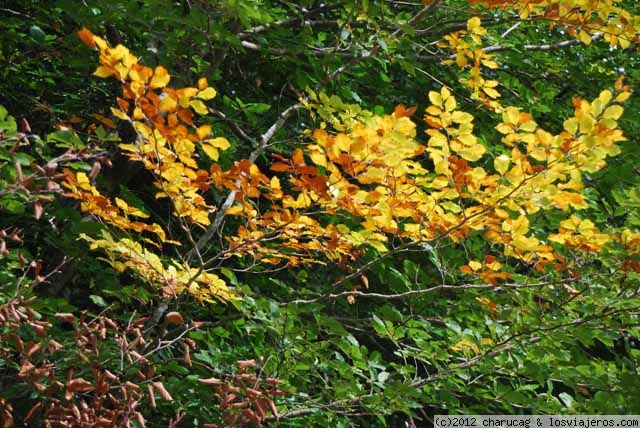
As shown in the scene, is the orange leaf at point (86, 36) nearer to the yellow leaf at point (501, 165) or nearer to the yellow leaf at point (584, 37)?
the yellow leaf at point (501, 165)

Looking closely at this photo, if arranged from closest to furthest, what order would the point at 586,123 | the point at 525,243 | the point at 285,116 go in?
the point at 586,123
the point at 525,243
the point at 285,116

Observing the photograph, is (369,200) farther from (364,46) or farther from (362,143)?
(364,46)

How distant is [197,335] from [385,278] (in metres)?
1.04

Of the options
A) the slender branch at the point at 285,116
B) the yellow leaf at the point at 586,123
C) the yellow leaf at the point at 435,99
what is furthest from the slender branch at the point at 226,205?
the yellow leaf at the point at 586,123

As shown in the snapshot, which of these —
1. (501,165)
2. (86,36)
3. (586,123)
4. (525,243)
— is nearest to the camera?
(86,36)

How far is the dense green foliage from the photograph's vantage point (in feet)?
7.67

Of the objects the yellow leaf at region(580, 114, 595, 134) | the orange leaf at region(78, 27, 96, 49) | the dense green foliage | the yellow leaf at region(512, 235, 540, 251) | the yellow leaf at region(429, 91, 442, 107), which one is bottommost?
the dense green foliage

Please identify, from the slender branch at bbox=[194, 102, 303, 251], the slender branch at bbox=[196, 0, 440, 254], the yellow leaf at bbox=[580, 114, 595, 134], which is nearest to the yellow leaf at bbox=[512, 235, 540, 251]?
the yellow leaf at bbox=[580, 114, 595, 134]

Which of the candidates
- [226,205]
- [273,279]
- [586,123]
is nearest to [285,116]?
[226,205]

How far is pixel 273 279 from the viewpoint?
305 cm

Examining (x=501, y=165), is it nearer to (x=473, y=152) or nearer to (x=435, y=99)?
(x=473, y=152)

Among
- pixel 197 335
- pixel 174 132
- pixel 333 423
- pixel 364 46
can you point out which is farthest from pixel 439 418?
pixel 174 132

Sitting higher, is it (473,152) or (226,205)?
(473,152)

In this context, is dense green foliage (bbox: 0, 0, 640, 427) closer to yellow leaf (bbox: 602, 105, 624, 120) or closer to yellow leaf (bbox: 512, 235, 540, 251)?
yellow leaf (bbox: 512, 235, 540, 251)
